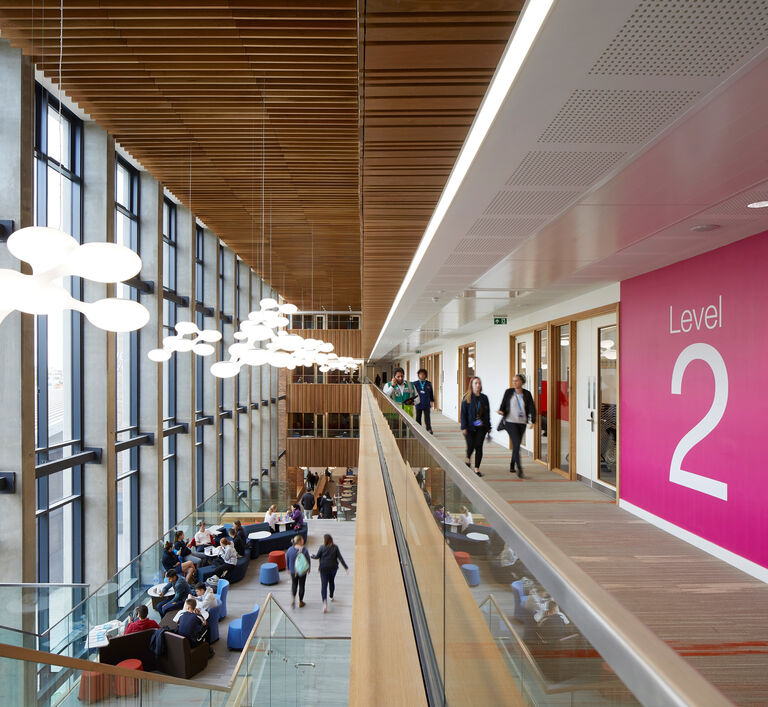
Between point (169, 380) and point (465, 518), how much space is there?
43.8 feet

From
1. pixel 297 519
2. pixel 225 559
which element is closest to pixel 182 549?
pixel 225 559

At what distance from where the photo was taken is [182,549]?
1086 centimetres

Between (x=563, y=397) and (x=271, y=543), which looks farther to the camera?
(x=271, y=543)

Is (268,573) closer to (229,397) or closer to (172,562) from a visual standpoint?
(172,562)

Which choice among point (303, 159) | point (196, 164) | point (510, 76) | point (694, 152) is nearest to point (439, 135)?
point (510, 76)

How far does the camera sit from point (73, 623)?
21.9 feet

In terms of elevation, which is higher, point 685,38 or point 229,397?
point 685,38

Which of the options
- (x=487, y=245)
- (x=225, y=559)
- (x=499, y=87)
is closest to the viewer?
(x=499, y=87)

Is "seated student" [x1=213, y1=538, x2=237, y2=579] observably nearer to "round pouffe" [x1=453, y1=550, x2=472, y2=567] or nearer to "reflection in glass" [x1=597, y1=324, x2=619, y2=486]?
"reflection in glass" [x1=597, y1=324, x2=619, y2=486]

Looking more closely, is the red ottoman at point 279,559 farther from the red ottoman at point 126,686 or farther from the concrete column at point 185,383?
the red ottoman at point 126,686

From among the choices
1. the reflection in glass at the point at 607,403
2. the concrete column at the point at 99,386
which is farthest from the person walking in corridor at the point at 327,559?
the reflection in glass at the point at 607,403

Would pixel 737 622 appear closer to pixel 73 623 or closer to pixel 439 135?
pixel 439 135

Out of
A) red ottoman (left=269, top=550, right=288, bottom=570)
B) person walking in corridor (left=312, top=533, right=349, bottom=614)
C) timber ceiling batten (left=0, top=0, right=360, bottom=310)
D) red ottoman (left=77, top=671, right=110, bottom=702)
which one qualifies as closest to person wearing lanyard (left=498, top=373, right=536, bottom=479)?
person walking in corridor (left=312, top=533, right=349, bottom=614)

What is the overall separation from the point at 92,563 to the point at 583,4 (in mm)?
10880
